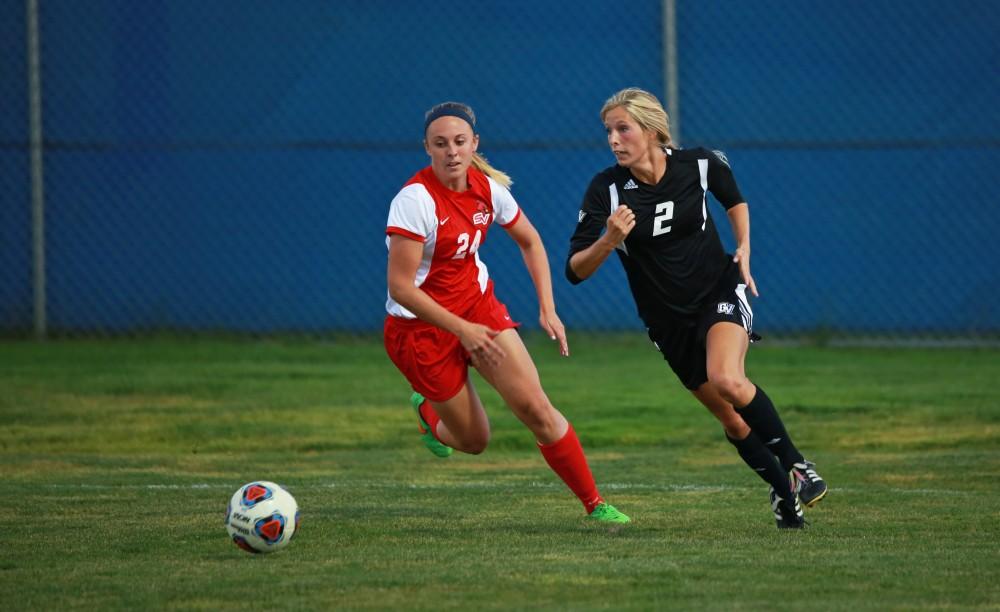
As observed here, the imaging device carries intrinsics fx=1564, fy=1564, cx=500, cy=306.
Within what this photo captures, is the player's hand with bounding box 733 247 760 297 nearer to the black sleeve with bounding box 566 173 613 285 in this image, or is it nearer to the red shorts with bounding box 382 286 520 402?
the black sleeve with bounding box 566 173 613 285

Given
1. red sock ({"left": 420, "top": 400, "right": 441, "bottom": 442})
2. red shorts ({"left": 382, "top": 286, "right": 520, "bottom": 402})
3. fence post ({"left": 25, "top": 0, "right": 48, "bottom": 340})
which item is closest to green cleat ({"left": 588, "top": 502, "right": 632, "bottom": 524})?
red shorts ({"left": 382, "top": 286, "right": 520, "bottom": 402})

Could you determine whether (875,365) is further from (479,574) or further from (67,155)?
(479,574)

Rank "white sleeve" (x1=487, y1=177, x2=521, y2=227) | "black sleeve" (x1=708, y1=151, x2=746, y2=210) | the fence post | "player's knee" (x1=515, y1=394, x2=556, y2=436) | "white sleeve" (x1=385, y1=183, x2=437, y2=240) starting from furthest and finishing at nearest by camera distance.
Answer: the fence post, "black sleeve" (x1=708, y1=151, x2=746, y2=210), "white sleeve" (x1=487, y1=177, x2=521, y2=227), "player's knee" (x1=515, y1=394, x2=556, y2=436), "white sleeve" (x1=385, y1=183, x2=437, y2=240)

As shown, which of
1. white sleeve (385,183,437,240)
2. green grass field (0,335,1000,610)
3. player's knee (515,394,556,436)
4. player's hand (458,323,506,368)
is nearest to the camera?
green grass field (0,335,1000,610)

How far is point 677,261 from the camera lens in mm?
7133

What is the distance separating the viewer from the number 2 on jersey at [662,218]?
23.3 feet

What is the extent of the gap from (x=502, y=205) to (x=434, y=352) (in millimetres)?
732

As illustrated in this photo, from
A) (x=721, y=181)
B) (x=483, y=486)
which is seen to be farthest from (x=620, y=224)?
(x=483, y=486)

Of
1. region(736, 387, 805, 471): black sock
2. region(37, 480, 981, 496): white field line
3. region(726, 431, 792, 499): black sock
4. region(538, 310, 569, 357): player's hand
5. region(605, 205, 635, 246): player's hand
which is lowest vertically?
region(37, 480, 981, 496): white field line

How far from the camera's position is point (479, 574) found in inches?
217

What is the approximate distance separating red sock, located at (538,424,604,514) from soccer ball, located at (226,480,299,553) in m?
1.21

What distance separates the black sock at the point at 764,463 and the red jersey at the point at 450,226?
1.36 meters

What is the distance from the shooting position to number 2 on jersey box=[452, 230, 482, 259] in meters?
6.86

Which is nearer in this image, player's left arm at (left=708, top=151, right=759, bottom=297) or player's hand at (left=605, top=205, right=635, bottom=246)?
player's hand at (left=605, top=205, right=635, bottom=246)
